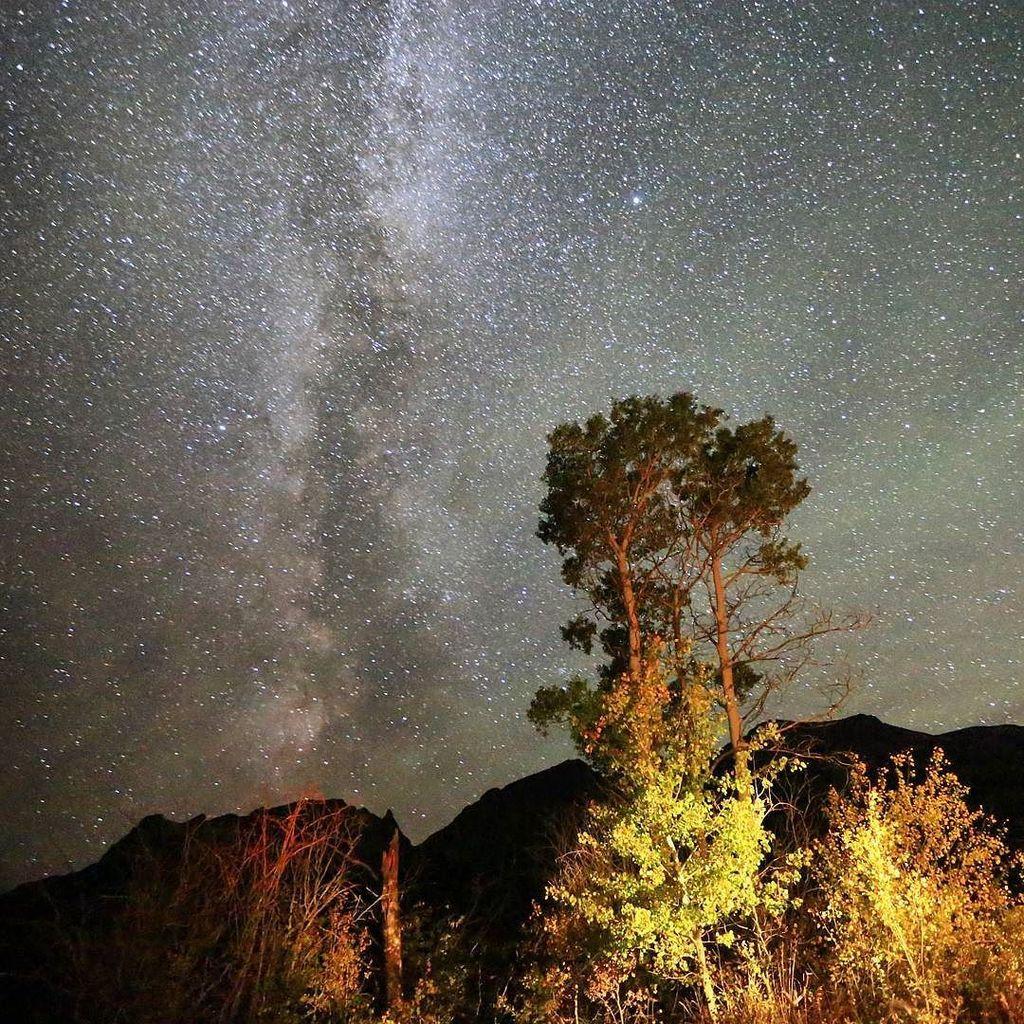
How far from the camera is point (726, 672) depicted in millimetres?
16250

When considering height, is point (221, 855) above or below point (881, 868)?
above

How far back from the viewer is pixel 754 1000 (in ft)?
32.1

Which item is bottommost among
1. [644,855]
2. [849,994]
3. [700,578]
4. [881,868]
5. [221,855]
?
[849,994]

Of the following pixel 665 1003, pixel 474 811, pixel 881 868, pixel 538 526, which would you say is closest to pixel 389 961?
pixel 665 1003

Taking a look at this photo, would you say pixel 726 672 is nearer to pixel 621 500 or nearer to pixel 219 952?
pixel 621 500

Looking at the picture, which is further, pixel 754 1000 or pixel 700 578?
pixel 700 578

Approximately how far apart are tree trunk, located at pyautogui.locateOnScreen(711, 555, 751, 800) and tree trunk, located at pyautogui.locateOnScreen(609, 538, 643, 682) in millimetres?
1598

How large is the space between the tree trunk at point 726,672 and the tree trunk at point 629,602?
1.60 meters

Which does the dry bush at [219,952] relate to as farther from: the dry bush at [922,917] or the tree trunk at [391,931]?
the dry bush at [922,917]

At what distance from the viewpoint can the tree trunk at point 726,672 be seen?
14836mm

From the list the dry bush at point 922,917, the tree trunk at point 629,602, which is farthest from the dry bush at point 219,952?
the dry bush at point 922,917

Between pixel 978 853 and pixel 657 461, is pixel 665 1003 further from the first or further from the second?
pixel 657 461

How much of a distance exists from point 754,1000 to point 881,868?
7.18ft

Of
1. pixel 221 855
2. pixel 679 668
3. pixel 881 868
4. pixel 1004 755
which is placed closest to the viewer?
pixel 881 868
